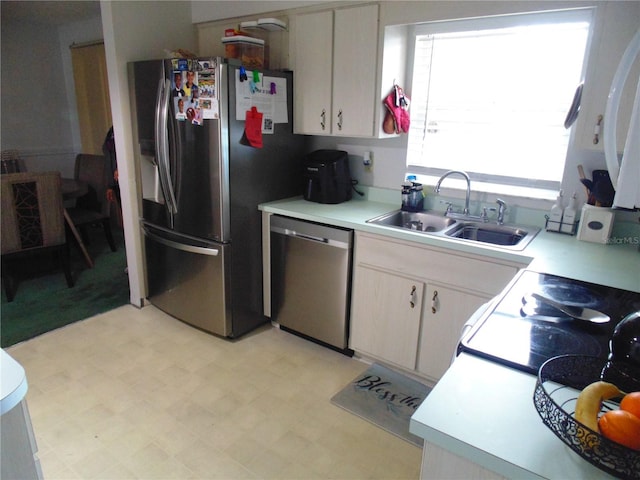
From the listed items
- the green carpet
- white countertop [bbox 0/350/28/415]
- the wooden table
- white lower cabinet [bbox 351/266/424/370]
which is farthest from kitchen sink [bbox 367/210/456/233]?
the wooden table

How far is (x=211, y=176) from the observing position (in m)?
2.50

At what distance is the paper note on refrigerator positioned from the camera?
2.43m

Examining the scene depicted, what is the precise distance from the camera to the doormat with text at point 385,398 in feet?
6.80

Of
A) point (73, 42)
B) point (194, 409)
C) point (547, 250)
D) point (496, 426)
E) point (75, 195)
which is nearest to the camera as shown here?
point (496, 426)

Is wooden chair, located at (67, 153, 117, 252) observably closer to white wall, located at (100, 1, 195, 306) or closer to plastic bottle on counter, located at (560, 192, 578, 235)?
white wall, located at (100, 1, 195, 306)

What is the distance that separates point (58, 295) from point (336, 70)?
8.79 feet

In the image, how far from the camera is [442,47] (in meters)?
2.56

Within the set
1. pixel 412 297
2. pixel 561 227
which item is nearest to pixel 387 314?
pixel 412 297

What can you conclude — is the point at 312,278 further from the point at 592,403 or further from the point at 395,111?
the point at 592,403

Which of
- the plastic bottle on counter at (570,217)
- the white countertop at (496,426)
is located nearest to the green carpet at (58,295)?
the white countertop at (496,426)

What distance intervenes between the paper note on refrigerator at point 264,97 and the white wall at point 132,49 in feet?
3.03

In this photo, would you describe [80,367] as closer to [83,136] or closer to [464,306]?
[464,306]

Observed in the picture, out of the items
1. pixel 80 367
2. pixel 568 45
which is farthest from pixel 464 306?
pixel 80 367

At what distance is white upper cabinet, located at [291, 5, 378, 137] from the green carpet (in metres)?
2.03
